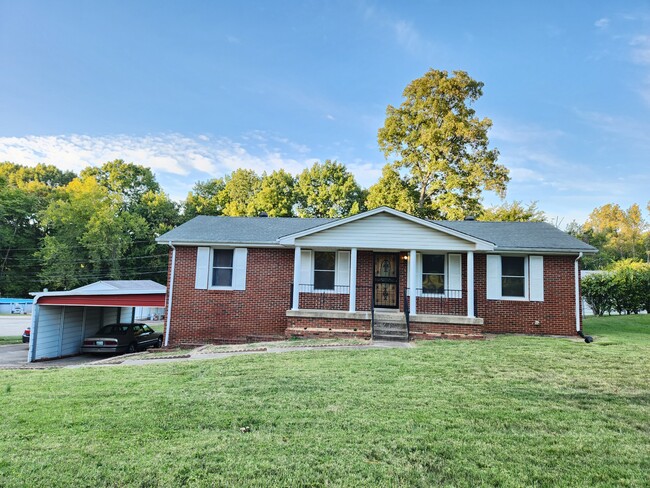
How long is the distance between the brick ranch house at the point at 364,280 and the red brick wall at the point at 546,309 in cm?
3

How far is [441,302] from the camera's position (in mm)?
12859

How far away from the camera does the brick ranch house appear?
475 inches

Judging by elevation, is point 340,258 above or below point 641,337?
→ above

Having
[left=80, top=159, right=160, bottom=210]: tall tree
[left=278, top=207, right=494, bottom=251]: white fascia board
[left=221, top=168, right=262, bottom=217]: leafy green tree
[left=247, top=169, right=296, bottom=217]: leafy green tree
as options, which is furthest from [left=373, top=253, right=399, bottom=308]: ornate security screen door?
[left=80, top=159, right=160, bottom=210]: tall tree

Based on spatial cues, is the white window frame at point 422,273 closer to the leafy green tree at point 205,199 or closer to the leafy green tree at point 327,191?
the leafy green tree at point 327,191

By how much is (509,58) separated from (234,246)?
47.1 feet

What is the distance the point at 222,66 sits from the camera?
16.8 m

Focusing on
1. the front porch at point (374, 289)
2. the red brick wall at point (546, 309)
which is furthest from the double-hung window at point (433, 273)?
the red brick wall at point (546, 309)

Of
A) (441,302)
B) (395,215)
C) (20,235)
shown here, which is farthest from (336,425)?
(20,235)

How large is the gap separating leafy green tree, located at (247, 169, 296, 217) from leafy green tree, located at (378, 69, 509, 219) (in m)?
12.0

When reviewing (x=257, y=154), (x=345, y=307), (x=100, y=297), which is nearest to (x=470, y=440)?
(x=345, y=307)

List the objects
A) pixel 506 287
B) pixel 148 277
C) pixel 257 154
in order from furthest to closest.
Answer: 1. pixel 148 277
2. pixel 257 154
3. pixel 506 287

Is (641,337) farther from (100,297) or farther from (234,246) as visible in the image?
(100,297)

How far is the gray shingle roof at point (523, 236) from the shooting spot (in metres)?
12.4
